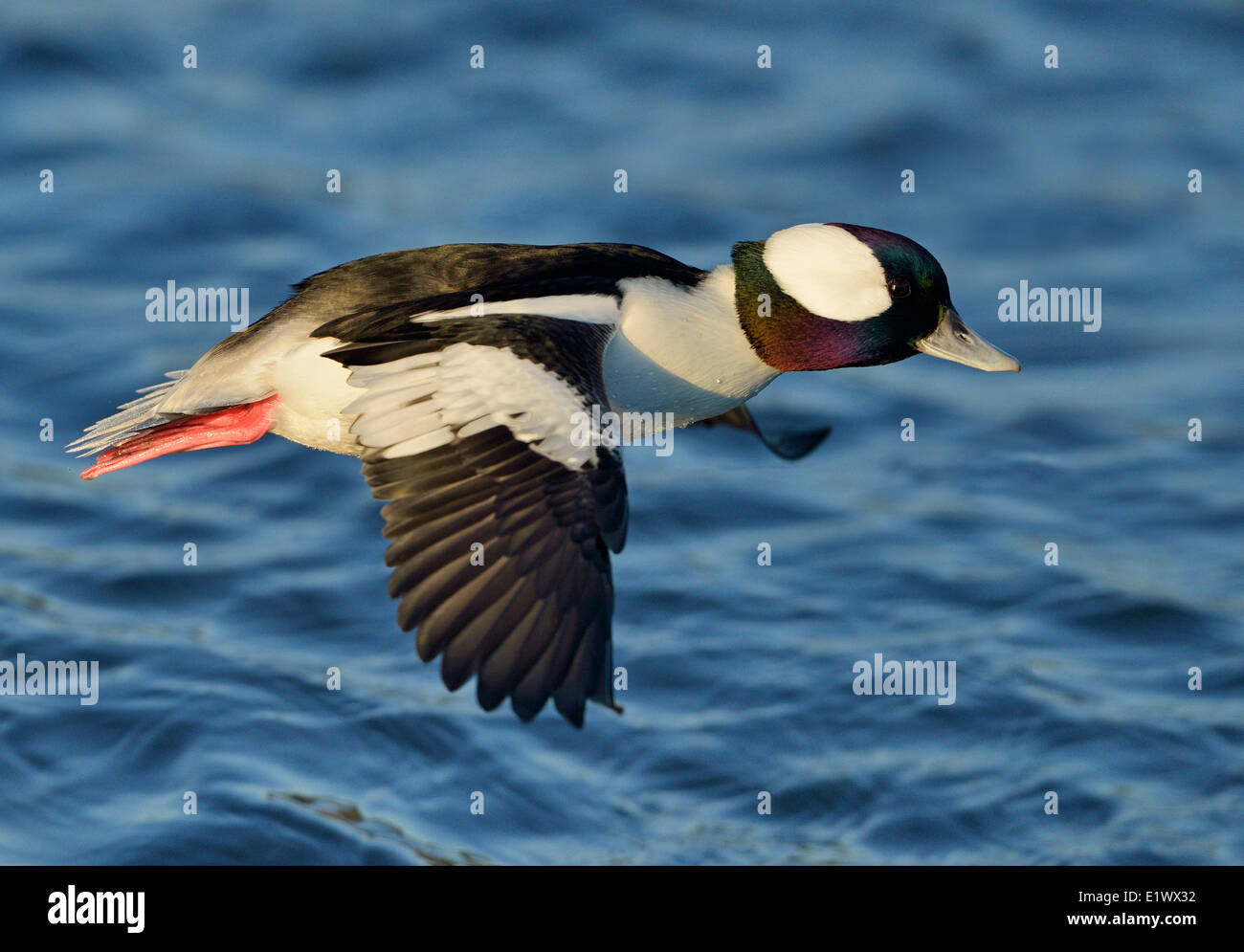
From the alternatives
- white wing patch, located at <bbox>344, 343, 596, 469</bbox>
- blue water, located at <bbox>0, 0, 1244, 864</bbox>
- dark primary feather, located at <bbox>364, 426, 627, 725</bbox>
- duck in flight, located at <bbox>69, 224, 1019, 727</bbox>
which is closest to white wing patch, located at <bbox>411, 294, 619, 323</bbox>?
duck in flight, located at <bbox>69, 224, 1019, 727</bbox>

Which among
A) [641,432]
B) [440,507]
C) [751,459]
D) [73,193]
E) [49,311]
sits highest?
[73,193]

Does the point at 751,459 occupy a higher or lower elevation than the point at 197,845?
higher

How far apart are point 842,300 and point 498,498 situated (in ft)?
5.47

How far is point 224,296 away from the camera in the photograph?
39.6ft

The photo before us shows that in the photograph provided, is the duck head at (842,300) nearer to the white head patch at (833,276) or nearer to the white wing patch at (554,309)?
the white head patch at (833,276)

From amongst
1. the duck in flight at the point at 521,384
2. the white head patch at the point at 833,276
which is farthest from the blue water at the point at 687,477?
the white head patch at the point at 833,276

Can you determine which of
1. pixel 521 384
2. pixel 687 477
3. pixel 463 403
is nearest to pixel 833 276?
pixel 521 384

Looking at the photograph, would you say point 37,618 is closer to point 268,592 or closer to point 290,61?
point 268,592

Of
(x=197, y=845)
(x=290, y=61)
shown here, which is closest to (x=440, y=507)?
(x=197, y=845)

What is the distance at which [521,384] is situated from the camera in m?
5.51

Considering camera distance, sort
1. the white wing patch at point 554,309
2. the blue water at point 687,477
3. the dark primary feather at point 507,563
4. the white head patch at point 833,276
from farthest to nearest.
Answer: the blue water at point 687,477, the white head patch at point 833,276, the white wing patch at point 554,309, the dark primary feather at point 507,563

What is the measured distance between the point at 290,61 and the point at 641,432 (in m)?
8.65

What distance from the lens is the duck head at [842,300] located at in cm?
635

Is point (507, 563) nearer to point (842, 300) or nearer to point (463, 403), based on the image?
point (463, 403)
